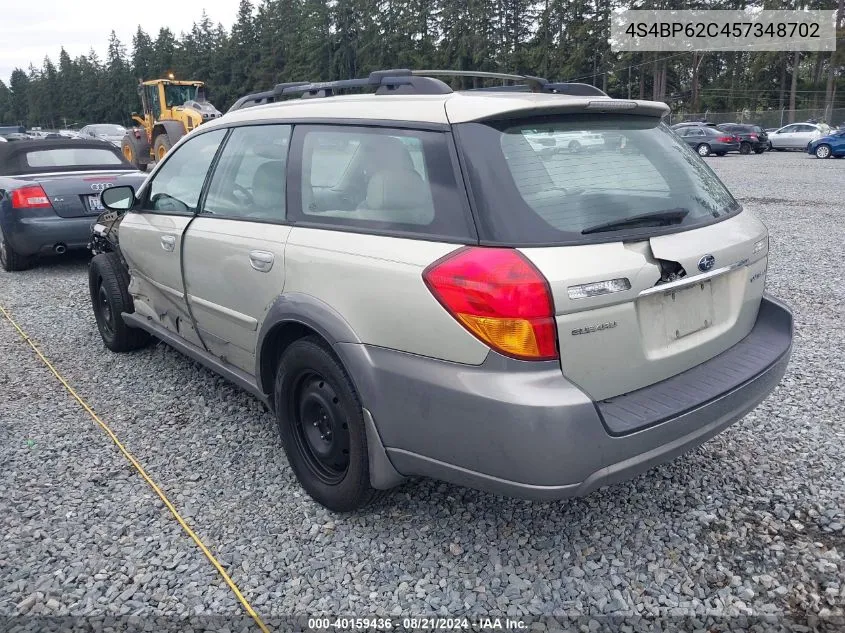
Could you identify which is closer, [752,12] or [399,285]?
[399,285]

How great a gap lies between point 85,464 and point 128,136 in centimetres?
2198

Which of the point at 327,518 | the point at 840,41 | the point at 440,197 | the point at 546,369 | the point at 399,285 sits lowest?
the point at 327,518

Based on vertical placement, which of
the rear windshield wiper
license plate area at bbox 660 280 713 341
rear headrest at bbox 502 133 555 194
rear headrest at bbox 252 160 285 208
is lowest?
license plate area at bbox 660 280 713 341

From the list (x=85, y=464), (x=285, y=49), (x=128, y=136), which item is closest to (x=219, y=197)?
(x=85, y=464)

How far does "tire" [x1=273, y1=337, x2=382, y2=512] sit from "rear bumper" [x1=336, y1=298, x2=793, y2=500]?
13 centimetres

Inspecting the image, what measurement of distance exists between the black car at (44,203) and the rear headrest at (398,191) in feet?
18.8

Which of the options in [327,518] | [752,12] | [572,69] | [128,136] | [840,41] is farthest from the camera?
[572,69]

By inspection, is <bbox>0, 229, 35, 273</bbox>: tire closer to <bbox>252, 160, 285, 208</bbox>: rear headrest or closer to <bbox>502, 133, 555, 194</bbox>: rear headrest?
<bbox>252, 160, 285, 208</bbox>: rear headrest

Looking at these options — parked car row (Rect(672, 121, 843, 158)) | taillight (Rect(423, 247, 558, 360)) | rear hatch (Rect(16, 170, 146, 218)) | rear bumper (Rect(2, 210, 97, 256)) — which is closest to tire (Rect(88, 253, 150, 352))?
rear hatch (Rect(16, 170, 146, 218))

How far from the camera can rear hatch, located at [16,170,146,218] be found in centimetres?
784

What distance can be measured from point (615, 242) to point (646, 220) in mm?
238

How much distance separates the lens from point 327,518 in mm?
3023

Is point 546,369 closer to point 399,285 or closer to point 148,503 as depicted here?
point 399,285

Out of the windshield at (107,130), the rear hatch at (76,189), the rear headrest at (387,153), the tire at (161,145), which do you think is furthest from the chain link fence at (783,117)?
the rear headrest at (387,153)
